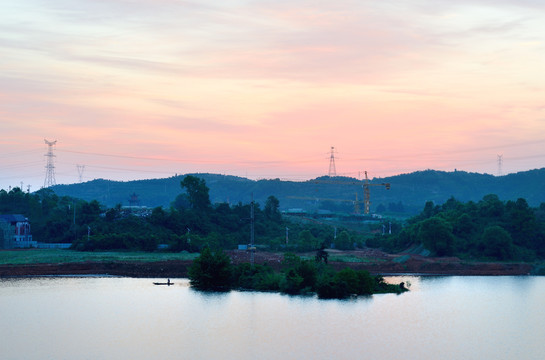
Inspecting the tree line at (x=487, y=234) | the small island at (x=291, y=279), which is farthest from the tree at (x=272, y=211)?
the small island at (x=291, y=279)

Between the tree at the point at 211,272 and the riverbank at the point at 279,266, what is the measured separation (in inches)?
518

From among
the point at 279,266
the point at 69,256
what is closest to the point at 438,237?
the point at 279,266

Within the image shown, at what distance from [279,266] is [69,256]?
28999mm

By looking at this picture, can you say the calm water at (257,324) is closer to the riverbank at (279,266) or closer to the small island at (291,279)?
the small island at (291,279)

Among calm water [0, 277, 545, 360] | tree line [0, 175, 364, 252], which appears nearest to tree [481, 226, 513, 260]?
tree line [0, 175, 364, 252]

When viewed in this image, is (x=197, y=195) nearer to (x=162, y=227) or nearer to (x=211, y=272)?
(x=162, y=227)

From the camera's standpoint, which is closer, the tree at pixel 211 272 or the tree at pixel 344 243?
the tree at pixel 211 272

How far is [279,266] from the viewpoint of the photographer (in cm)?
9144

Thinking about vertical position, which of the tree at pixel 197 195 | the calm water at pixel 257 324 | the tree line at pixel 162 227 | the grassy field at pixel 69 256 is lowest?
the calm water at pixel 257 324

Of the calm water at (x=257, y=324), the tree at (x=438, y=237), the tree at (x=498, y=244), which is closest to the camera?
the calm water at (x=257, y=324)

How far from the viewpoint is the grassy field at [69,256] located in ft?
300

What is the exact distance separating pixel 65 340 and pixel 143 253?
5717 cm

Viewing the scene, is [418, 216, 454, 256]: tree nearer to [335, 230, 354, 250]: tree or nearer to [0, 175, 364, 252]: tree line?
[335, 230, 354, 250]: tree

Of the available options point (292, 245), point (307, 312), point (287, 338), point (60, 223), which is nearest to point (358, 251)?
point (292, 245)
